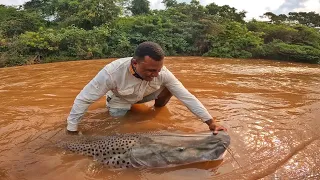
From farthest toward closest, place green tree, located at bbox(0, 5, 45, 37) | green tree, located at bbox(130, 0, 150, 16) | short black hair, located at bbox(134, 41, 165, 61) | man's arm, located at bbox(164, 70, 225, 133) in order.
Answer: green tree, located at bbox(130, 0, 150, 16) → green tree, located at bbox(0, 5, 45, 37) → man's arm, located at bbox(164, 70, 225, 133) → short black hair, located at bbox(134, 41, 165, 61)

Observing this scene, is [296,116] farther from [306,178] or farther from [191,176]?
[191,176]

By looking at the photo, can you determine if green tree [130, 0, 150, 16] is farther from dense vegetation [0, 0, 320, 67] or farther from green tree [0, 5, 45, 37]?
green tree [0, 5, 45, 37]

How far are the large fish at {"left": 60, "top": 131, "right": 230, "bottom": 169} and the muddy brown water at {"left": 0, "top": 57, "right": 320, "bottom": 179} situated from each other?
8 centimetres

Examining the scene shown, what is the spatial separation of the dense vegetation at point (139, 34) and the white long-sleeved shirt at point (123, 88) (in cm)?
1019

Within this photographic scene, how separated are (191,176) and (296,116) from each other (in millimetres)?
2262

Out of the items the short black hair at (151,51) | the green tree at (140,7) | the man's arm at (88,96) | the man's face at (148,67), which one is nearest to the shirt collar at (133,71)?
the man's face at (148,67)

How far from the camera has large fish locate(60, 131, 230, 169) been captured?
→ 2887mm

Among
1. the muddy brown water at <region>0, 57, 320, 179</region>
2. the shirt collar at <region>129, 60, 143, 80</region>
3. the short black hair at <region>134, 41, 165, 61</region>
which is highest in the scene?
the short black hair at <region>134, 41, 165, 61</region>

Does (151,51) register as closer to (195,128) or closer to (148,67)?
(148,67)

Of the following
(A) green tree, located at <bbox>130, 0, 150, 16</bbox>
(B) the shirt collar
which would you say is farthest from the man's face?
(A) green tree, located at <bbox>130, 0, 150, 16</bbox>

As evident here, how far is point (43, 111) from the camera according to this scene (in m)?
4.84

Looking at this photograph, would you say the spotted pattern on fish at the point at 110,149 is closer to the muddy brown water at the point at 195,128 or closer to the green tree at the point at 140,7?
the muddy brown water at the point at 195,128

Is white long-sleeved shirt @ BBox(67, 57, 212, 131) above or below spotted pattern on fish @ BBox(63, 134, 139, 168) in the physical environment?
above

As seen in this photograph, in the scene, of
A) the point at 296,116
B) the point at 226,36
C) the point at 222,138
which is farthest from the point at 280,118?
the point at 226,36
